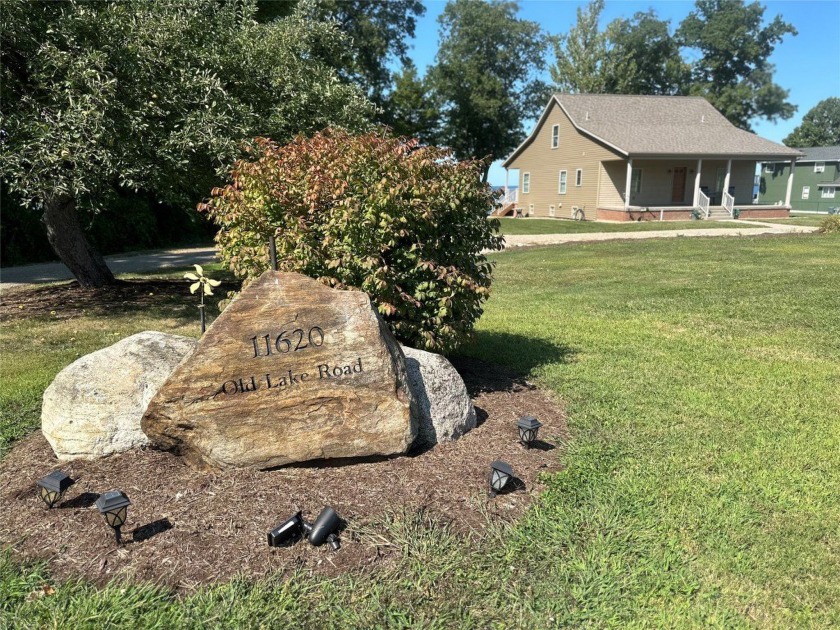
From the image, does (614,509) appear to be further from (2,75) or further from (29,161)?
(2,75)

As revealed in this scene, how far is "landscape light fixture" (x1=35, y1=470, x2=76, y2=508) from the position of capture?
3129mm

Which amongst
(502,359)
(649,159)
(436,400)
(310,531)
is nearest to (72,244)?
(502,359)

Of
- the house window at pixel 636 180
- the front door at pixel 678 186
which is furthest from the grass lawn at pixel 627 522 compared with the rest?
the front door at pixel 678 186

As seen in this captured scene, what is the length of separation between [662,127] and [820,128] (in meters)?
58.1

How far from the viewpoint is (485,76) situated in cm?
4525

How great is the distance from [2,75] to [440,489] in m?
7.27

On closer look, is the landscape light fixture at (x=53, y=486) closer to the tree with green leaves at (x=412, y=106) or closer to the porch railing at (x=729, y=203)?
the porch railing at (x=729, y=203)

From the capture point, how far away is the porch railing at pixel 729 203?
90.9 ft

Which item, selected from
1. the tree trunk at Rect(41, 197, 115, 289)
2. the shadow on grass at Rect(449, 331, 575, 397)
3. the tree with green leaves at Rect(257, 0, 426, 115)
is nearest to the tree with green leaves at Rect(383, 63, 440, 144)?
the tree with green leaves at Rect(257, 0, 426, 115)

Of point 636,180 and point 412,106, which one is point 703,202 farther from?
point 412,106

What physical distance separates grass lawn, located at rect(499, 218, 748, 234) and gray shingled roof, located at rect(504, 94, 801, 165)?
3.59 metres

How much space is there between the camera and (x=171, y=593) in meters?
2.72

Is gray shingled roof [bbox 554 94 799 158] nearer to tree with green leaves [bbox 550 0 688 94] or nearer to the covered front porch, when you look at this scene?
the covered front porch

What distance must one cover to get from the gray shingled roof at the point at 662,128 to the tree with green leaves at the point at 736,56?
24.3 meters
